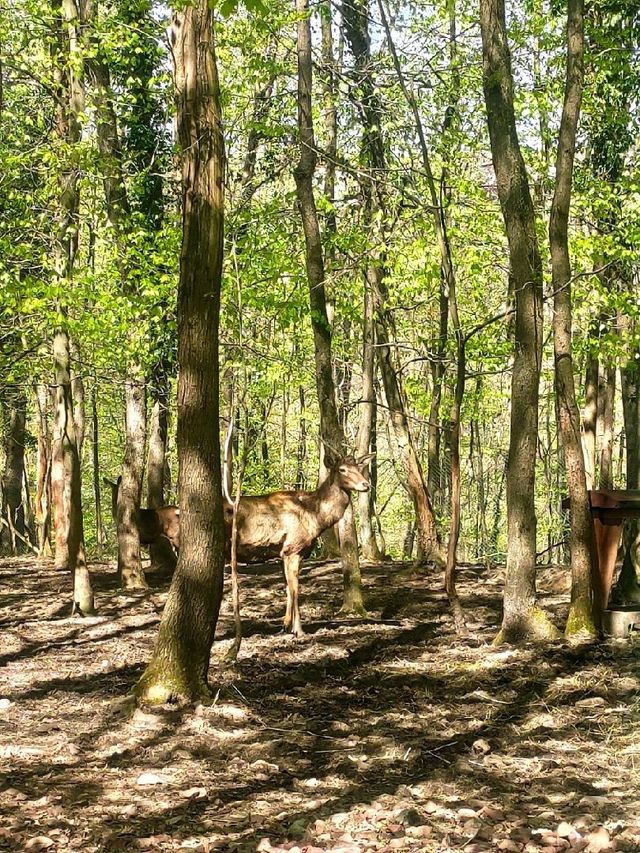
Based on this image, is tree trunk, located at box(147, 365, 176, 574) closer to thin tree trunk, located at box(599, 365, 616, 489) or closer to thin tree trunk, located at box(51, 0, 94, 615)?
thin tree trunk, located at box(51, 0, 94, 615)

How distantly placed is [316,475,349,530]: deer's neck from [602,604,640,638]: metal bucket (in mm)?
3467

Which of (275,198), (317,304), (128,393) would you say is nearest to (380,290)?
(275,198)

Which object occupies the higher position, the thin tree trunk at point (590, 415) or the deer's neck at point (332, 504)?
the thin tree trunk at point (590, 415)

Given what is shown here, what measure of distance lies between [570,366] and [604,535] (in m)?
1.93

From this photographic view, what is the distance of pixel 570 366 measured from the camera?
35.1 feet

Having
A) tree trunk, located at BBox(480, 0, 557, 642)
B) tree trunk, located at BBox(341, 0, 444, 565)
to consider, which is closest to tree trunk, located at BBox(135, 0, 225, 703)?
tree trunk, located at BBox(480, 0, 557, 642)

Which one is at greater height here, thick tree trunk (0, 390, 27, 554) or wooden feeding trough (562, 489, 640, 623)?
thick tree trunk (0, 390, 27, 554)

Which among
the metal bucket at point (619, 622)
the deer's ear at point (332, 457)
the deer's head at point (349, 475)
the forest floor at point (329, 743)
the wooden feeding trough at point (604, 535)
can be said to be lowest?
the forest floor at point (329, 743)

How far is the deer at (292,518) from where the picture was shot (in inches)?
481

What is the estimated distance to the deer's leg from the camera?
11625 millimetres

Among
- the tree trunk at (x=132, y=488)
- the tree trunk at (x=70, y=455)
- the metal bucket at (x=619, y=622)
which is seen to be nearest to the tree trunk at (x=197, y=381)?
the tree trunk at (x=70, y=455)

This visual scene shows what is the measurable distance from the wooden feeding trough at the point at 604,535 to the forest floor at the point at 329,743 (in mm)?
657

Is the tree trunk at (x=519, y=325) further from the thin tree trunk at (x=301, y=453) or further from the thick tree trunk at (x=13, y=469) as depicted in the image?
the thin tree trunk at (x=301, y=453)

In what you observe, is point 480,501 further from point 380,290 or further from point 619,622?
point 619,622
